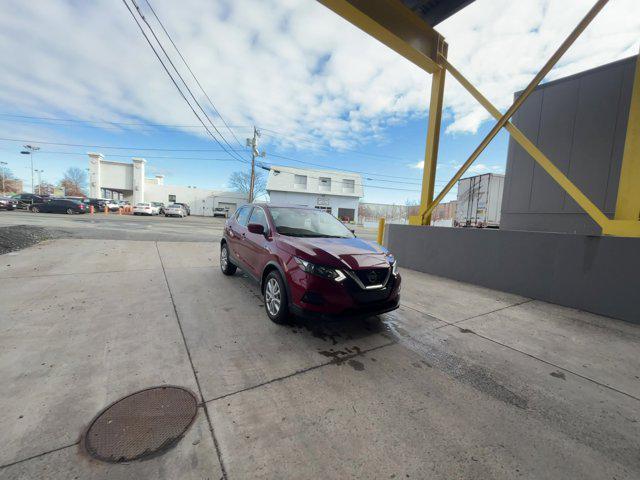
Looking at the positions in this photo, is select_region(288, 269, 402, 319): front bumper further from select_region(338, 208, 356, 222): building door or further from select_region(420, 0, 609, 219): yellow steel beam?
select_region(338, 208, 356, 222): building door

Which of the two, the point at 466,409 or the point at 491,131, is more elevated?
the point at 491,131

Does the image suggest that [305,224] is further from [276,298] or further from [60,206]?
[60,206]

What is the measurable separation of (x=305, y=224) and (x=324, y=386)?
95.8 inches

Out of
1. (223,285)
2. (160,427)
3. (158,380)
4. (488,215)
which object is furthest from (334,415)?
(488,215)

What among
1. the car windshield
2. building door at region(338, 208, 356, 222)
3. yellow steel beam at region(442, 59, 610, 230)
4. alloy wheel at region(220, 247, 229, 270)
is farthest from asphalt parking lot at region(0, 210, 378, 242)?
building door at region(338, 208, 356, 222)

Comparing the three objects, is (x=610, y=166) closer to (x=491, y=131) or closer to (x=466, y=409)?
(x=491, y=131)

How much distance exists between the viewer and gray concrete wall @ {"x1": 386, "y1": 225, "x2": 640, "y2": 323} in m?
4.31

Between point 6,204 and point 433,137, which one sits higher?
point 433,137

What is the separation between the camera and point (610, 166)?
20.0ft

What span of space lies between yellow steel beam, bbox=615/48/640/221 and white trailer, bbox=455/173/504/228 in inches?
393

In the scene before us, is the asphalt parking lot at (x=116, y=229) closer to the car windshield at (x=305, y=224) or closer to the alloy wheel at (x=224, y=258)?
the alloy wheel at (x=224, y=258)

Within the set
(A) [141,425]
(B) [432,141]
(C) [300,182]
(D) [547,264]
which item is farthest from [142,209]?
(D) [547,264]

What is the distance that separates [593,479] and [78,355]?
4.16 meters

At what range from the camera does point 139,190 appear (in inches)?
1564
